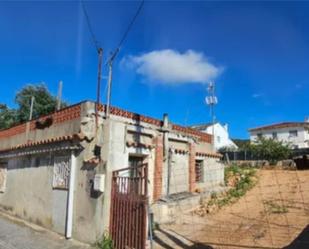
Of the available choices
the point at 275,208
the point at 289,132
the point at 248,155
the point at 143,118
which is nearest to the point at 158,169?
the point at 143,118

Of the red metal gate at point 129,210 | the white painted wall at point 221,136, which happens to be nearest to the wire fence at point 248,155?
the white painted wall at point 221,136

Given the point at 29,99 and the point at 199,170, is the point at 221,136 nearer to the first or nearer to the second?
the point at 29,99

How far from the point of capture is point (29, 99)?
25.0 meters

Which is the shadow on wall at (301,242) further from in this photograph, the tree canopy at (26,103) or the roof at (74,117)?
the tree canopy at (26,103)

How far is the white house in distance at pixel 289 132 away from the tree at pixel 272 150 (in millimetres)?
11888

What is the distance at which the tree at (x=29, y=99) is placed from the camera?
24703mm

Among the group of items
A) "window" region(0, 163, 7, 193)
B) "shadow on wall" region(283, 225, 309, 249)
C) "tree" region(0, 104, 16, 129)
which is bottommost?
"shadow on wall" region(283, 225, 309, 249)

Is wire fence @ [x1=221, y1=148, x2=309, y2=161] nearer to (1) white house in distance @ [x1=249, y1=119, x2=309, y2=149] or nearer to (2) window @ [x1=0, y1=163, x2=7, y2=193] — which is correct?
(1) white house in distance @ [x1=249, y1=119, x2=309, y2=149]

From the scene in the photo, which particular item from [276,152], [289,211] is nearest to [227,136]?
[276,152]

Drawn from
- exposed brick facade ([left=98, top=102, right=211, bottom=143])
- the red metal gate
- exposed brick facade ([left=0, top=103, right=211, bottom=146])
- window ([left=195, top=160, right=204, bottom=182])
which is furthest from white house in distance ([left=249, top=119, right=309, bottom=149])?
the red metal gate

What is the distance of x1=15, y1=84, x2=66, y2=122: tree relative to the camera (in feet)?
81.0

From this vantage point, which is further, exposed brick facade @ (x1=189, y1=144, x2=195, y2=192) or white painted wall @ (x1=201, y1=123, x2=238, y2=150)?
white painted wall @ (x1=201, y1=123, x2=238, y2=150)

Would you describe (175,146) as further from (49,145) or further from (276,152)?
(276,152)

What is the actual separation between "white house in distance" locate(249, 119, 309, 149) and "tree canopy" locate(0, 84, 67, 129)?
26371 millimetres
